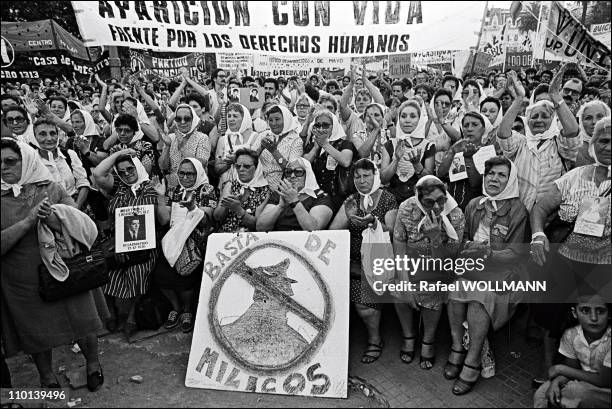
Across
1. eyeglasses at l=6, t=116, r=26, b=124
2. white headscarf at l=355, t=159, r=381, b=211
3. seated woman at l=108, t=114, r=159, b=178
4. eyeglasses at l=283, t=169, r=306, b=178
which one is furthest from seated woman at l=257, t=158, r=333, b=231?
eyeglasses at l=6, t=116, r=26, b=124

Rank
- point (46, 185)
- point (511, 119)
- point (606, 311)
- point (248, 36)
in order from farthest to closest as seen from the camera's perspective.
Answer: point (248, 36) → point (511, 119) → point (46, 185) → point (606, 311)

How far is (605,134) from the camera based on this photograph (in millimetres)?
2756

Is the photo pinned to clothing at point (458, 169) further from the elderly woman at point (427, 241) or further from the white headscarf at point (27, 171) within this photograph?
the white headscarf at point (27, 171)

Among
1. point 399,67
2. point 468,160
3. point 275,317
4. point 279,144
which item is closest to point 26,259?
point 275,317

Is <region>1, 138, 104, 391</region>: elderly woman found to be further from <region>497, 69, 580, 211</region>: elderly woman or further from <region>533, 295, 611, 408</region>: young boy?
<region>497, 69, 580, 211</region>: elderly woman

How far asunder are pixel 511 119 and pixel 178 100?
5.33m

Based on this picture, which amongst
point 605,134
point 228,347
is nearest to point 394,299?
point 228,347

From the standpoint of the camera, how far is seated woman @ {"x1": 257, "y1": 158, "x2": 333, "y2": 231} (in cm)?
350

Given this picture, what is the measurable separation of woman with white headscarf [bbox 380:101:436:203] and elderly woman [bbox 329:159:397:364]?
2.26 ft

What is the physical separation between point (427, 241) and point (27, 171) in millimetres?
2897

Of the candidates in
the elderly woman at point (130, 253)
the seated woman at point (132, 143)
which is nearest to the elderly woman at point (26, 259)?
the elderly woman at point (130, 253)

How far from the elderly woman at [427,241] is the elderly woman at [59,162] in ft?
10.6

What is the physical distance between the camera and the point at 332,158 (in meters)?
4.55

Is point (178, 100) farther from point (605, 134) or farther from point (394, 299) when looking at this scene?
point (605, 134)
